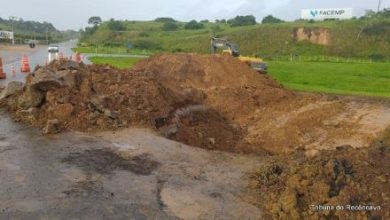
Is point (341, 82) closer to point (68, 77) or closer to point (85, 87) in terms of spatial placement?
point (85, 87)

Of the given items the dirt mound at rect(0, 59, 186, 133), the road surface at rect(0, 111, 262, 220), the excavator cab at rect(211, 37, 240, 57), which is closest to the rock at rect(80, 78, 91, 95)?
the dirt mound at rect(0, 59, 186, 133)

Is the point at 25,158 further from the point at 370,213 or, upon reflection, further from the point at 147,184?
the point at 370,213

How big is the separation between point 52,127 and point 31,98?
1.87 meters

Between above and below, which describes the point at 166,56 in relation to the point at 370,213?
above

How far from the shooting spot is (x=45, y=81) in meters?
12.7

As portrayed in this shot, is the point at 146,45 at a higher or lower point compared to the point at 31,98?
lower

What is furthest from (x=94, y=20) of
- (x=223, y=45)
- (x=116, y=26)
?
(x=223, y=45)

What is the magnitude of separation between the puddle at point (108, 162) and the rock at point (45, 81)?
3.62m

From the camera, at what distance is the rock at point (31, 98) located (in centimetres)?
1268

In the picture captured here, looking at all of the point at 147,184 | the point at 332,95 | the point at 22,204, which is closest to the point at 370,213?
the point at 147,184

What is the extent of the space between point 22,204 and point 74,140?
380cm

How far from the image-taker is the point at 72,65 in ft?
48.7

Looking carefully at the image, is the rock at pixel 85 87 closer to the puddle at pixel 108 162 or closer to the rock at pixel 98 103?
the rock at pixel 98 103

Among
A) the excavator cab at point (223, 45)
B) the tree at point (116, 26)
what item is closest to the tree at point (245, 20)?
the tree at point (116, 26)
